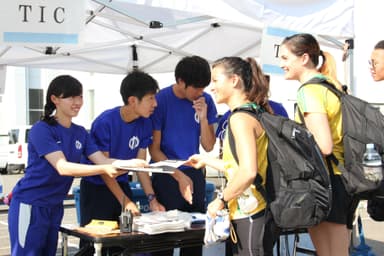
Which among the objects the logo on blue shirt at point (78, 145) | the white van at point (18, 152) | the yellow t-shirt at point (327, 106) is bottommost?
the white van at point (18, 152)

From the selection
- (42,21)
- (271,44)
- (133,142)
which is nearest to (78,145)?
(133,142)

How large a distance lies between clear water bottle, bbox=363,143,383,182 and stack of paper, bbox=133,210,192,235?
110 cm

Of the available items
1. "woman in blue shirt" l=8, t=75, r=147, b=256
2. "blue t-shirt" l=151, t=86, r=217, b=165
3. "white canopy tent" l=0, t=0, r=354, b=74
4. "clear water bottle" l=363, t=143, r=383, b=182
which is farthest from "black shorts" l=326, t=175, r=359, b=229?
"white canopy tent" l=0, t=0, r=354, b=74

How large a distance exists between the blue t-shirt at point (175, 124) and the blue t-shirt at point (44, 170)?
841 mm

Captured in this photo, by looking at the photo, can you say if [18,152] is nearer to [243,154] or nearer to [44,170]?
[44,170]

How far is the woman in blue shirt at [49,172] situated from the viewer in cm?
330

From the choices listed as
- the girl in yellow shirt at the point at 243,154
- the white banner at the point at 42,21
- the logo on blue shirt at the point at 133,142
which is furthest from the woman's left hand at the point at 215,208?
the white banner at the point at 42,21

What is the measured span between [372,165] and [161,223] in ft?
3.94

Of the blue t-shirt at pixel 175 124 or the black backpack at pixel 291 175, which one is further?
the blue t-shirt at pixel 175 124

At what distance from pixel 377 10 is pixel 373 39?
1.25 m

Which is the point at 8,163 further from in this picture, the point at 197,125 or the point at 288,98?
the point at 197,125

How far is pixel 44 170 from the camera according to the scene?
133 inches

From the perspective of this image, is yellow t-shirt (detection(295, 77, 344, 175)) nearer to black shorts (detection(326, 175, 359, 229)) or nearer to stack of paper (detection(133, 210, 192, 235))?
black shorts (detection(326, 175, 359, 229))

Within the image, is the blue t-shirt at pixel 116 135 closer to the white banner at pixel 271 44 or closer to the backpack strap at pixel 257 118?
the backpack strap at pixel 257 118
